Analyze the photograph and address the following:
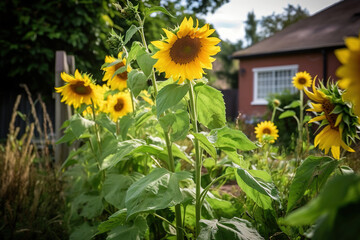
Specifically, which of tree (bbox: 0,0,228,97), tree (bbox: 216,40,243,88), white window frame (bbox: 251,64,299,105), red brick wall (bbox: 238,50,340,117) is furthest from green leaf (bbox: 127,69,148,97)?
tree (bbox: 216,40,243,88)

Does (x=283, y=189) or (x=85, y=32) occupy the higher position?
(x=85, y=32)

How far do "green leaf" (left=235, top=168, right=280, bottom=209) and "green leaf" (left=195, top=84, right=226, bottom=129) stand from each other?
0.21 meters

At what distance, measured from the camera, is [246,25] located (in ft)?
135

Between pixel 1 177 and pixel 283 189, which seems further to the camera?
pixel 1 177

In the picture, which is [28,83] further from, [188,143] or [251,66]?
[251,66]

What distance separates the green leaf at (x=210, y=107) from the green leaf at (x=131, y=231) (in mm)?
558

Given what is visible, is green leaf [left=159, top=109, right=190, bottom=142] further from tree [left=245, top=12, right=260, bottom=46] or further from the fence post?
tree [left=245, top=12, right=260, bottom=46]

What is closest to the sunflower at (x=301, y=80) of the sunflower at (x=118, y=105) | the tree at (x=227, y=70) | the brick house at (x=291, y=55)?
the sunflower at (x=118, y=105)

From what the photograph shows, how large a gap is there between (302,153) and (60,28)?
21.7 ft

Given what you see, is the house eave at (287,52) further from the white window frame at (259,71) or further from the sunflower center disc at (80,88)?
the sunflower center disc at (80,88)

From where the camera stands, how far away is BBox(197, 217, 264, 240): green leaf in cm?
117

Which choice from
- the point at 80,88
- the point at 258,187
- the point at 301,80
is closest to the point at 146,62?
the point at 258,187

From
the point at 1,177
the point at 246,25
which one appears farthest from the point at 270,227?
the point at 246,25

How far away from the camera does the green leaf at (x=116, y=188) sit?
170 centimetres
